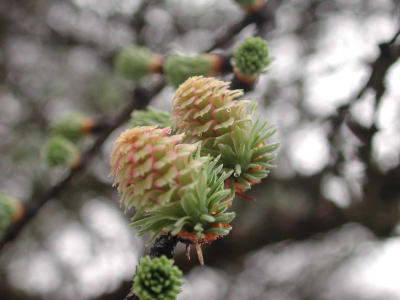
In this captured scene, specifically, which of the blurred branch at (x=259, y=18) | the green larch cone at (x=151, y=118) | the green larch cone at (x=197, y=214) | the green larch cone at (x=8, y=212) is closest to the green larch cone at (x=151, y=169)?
the green larch cone at (x=197, y=214)

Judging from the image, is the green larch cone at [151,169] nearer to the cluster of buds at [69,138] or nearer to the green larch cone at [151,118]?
the green larch cone at [151,118]

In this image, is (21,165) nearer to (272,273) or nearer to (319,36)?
(272,273)

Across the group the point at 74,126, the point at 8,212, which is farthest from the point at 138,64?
the point at 8,212

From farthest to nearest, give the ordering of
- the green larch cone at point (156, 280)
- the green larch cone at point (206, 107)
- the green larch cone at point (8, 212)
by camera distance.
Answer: the green larch cone at point (8, 212) → the green larch cone at point (206, 107) → the green larch cone at point (156, 280)

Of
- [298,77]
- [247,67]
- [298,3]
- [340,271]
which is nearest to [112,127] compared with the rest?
[247,67]

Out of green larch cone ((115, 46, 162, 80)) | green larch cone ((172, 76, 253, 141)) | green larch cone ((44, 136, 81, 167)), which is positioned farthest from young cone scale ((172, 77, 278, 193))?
green larch cone ((44, 136, 81, 167))
